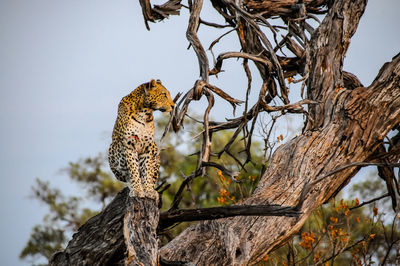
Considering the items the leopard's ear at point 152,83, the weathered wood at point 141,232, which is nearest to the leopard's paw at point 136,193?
the weathered wood at point 141,232

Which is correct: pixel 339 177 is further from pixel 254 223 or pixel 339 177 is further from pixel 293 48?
pixel 293 48

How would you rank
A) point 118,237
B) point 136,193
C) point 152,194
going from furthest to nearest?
1. point 152,194
2. point 136,193
3. point 118,237

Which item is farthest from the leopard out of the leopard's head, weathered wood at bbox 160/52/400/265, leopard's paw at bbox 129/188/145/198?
weathered wood at bbox 160/52/400/265

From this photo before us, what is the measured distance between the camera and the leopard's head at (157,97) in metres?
6.37

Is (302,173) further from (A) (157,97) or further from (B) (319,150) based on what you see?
(A) (157,97)

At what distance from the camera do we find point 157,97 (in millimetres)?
6391

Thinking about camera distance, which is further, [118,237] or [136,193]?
[136,193]

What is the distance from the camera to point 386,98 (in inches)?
302

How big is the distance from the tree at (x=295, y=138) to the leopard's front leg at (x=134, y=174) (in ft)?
0.50

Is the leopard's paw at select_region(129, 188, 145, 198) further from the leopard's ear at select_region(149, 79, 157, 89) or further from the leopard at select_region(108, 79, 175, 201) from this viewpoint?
the leopard's ear at select_region(149, 79, 157, 89)

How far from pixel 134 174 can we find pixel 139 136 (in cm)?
45

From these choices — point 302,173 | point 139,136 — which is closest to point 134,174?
point 139,136

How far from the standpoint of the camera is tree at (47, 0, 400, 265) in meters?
6.13

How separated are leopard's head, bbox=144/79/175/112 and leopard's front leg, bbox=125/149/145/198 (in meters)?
0.57
